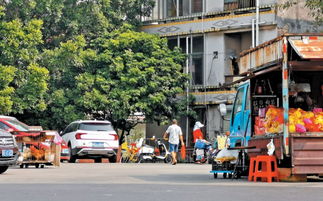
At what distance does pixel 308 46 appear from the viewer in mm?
17938

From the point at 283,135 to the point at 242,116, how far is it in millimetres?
3062

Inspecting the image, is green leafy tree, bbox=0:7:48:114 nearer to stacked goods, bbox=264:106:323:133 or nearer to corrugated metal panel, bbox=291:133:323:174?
stacked goods, bbox=264:106:323:133

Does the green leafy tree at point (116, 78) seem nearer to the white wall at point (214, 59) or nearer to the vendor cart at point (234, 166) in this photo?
the white wall at point (214, 59)

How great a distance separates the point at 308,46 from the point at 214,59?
25.3 m

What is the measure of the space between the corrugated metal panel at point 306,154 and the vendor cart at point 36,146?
36.7ft

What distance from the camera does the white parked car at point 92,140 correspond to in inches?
1391

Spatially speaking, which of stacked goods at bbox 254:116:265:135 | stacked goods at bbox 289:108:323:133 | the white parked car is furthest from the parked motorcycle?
stacked goods at bbox 289:108:323:133

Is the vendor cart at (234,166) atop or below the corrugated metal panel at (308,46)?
below

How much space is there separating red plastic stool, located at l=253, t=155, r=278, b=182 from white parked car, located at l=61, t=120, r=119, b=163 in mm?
16795

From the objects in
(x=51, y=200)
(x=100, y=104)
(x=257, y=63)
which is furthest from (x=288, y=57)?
(x=100, y=104)

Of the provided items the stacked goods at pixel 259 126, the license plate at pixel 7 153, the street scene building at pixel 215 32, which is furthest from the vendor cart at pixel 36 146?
the street scene building at pixel 215 32

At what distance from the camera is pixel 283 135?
18.0 m

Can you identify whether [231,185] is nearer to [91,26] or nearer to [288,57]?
[288,57]

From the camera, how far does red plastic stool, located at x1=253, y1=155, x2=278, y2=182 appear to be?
18.6 metres
